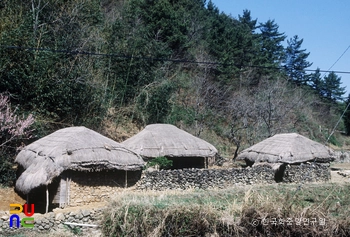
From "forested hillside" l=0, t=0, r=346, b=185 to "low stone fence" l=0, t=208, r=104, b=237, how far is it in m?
4.82

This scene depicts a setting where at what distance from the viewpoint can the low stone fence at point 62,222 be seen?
35.8ft

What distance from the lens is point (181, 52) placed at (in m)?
33.2

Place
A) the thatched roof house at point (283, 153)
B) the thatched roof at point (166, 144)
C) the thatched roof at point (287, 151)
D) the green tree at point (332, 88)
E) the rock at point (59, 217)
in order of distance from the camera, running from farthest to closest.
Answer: the green tree at point (332, 88) < the thatched roof at point (287, 151) < the thatched roof house at point (283, 153) < the thatched roof at point (166, 144) < the rock at point (59, 217)

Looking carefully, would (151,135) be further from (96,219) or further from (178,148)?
(96,219)

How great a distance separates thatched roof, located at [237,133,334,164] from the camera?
20484 mm

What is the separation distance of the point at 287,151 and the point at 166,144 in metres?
6.30

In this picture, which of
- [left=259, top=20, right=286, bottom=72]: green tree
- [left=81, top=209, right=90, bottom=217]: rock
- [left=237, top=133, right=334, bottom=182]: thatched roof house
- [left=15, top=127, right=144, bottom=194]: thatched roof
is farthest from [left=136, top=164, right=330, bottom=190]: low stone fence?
[left=259, top=20, right=286, bottom=72]: green tree

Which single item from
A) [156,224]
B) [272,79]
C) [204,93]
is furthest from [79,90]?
[272,79]

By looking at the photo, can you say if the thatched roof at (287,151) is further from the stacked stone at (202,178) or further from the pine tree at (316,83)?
the pine tree at (316,83)

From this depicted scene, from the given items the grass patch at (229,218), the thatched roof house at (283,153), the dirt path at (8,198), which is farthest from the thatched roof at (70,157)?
the thatched roof house at (283,153)

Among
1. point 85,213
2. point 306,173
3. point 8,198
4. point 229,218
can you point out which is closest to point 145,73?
point 306,173

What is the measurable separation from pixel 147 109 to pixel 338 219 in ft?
60.5

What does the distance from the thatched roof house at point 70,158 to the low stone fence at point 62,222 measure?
1.92m

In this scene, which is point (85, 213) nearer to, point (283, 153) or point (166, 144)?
point (166, 144)
